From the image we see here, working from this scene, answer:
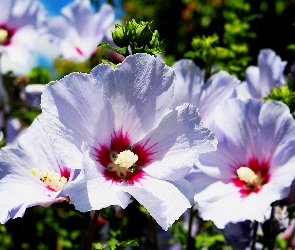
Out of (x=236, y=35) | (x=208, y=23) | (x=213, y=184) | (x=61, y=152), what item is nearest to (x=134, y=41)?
(x=61, y=152)

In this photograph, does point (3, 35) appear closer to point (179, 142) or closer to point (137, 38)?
point (137, 38)

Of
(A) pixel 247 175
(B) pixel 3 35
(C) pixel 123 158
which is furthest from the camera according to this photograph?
(B) pixel 3 35

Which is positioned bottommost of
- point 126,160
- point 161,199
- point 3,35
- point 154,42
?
point 161,199

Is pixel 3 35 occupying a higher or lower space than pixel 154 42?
higher

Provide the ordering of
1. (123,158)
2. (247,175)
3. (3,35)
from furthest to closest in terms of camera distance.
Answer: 1. (3,35)
2. (247,175)
3. (123,158)

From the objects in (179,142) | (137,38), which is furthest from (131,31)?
(179,142)
